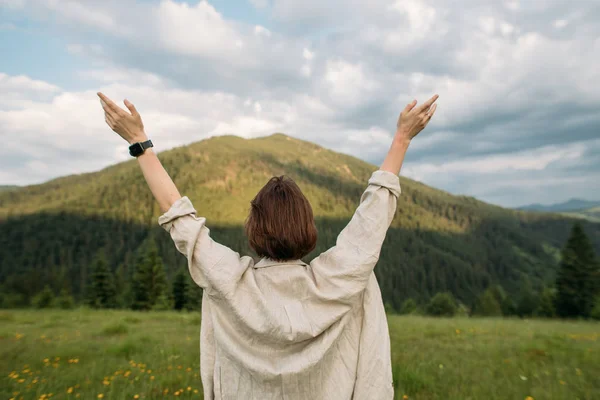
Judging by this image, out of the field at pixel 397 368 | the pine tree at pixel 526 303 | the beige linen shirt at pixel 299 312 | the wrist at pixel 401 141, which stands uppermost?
the wrist at pixel 401 141

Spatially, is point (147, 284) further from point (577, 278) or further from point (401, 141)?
point (577, 278)

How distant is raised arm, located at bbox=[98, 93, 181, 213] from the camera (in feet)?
6.49

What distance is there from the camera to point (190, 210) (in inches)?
72.8

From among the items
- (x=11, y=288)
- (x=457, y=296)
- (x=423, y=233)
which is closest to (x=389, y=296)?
(x=457, y=296)

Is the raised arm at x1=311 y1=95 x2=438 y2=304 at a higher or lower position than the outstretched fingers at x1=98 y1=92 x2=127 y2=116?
lower

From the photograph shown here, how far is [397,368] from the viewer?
5336 millimetres

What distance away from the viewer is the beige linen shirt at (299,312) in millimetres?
1772

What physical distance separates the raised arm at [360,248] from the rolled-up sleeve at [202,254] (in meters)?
0.42

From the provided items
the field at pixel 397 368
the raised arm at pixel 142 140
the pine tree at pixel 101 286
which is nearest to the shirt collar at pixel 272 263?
the raised arm at pixel 142 140

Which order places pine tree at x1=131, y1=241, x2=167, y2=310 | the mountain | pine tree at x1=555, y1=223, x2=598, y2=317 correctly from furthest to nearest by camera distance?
1. the mountain
2. pine tree at x1=131, y1=241, x2=167, y2=310
3. pine tree at x1=555, y1=223, x2=598, y2=317

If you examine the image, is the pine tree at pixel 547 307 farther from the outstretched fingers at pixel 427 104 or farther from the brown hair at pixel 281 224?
the brown hair at pixel 281 224

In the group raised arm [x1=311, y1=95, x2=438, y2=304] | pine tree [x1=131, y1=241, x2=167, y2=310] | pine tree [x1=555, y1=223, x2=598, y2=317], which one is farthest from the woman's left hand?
pine tree [x1=555, y1=223, x2=598, y2=317]

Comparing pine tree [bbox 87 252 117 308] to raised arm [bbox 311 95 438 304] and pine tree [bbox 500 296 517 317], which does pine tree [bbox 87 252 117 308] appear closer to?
raised arm [bbox 311 95 438 304]

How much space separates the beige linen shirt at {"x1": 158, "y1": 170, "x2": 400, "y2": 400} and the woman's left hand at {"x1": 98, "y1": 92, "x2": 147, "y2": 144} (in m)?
0.51
